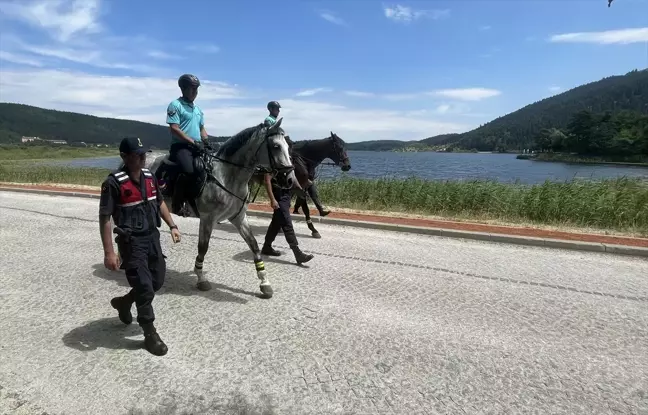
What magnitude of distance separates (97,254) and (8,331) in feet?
11.0

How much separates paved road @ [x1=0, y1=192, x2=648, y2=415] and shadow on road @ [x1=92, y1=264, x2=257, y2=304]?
0.04 meters

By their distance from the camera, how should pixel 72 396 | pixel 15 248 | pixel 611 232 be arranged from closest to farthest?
1. pixel 72 396
2. pixel 15 248
3. pixel 611 232

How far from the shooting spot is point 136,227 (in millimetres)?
3779

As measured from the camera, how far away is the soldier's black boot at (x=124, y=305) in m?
4.31

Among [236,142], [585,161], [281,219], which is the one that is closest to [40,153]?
[281,219]

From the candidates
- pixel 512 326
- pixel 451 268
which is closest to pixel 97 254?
pixel 451 268

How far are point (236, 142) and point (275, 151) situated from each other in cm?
74

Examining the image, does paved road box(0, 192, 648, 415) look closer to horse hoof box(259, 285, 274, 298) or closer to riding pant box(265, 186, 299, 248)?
Result: horse hoof box(259, 285, 274, 298)

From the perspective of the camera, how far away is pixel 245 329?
4.46m

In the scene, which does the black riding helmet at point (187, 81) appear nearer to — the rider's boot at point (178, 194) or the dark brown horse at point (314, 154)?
the rider's boot at point (178, 194)

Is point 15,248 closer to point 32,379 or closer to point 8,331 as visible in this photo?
point 8,331

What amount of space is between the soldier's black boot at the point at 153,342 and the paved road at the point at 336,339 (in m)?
0.08

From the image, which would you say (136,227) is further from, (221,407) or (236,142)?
(236,142)

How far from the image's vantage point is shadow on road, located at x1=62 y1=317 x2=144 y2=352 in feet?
13.3
